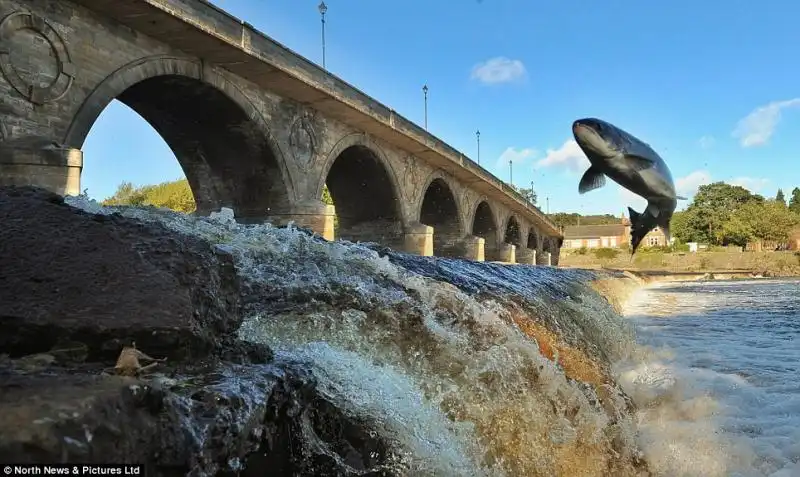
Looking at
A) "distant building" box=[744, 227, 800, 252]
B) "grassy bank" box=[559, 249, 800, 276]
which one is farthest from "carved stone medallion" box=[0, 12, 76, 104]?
"distant building" box=[744, 227, 800, 252]

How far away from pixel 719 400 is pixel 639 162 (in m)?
3.46

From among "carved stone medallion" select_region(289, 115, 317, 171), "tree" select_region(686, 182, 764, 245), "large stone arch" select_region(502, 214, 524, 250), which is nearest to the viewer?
"carved stone medallion" select_region(289, 115, 317, 171)

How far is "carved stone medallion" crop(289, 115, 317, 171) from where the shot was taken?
1905 cm

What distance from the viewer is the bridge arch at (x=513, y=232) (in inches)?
1933

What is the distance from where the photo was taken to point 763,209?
69500mm

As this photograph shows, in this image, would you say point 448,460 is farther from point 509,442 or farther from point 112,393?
point 112,393

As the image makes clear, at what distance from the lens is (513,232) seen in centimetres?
5141

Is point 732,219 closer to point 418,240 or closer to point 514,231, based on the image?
point 514,231

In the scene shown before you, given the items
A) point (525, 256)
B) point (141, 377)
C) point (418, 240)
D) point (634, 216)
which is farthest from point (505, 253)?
point (141, 377)

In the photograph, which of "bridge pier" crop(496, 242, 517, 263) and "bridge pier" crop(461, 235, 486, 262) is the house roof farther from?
"bridge pier" crop(461, 235, 486, 262)

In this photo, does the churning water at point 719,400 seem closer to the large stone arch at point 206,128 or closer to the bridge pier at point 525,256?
the large stone arch at point 206,128

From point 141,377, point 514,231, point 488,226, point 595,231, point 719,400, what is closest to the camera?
point 141,377

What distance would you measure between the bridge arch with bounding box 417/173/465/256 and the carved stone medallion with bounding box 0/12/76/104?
75.0 feet

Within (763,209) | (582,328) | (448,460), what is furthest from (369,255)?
(763,209)
